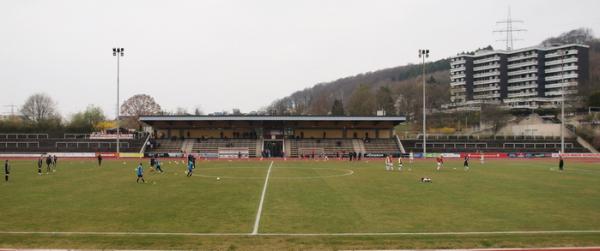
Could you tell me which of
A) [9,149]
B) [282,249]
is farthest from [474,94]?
[282,249]

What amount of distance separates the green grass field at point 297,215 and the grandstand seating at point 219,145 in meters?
50.5

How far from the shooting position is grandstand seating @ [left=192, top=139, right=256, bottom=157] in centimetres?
8235

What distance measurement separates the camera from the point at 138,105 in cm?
13275

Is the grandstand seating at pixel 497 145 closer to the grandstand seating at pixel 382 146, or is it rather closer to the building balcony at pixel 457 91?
the grandstand seating at pixel 382 146

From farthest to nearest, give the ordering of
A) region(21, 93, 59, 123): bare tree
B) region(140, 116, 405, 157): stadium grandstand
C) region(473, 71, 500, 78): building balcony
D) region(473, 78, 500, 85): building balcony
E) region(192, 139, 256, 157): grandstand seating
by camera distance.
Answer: region(473, 78, 500, 85): building balcony → region(473, 71, 500, 78): building balcony → region(21, 93, 59, 123): bare tree → region(140, 116, 405, 157): stadium grandstand → region(192, 139, 256, 157): grandstand seating

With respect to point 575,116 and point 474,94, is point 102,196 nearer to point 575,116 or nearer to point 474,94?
point 575,116

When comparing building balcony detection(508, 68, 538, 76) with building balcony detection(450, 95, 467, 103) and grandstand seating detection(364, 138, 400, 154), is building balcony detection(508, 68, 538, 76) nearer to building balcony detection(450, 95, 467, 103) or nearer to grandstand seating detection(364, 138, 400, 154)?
building balcony detection(450, 95, 467, 103)

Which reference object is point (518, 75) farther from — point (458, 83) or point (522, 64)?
point (458, 83)

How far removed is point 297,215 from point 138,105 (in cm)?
12233

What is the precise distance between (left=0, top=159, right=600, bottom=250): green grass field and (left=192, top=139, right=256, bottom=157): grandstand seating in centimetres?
5045

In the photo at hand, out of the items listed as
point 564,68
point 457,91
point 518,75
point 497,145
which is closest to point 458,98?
point 457,91

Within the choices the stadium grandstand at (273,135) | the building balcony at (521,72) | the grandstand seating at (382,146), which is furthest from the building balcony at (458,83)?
the grandstand seating at (382,146)

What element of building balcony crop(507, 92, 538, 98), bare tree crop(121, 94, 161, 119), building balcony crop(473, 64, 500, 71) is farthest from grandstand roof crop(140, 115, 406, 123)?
building balcony crop(473, 64, 500, 71)

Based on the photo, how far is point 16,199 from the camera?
24062 mm
